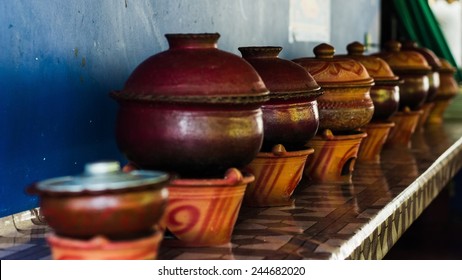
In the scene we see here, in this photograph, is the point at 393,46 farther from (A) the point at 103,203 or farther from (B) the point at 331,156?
(A) the point at 103,203

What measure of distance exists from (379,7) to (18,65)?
4.80 metres

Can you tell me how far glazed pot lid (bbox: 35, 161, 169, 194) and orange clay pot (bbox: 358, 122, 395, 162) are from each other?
7.46ft

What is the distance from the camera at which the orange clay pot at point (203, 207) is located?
2.14 m

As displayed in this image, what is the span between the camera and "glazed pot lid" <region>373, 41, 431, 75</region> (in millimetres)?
4457

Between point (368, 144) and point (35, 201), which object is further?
point (368, 144)

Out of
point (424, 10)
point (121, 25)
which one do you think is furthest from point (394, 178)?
point (424, 10)

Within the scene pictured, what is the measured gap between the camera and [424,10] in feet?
20.8

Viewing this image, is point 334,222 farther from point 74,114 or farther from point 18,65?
point 18,65

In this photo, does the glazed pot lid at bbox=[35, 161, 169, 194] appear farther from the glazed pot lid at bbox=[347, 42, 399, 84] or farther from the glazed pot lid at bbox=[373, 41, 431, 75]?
the glazed pot lid at bbox=[373, 41, 431, 75]

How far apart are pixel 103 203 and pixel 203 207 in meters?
0.56

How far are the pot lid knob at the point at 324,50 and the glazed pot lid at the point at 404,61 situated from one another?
111 centimetres

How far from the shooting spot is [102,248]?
1.67 m

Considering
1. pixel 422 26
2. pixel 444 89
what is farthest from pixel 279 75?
pixel 422 26

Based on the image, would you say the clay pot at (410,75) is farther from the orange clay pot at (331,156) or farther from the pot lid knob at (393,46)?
the orange clay pot at (331,156)
